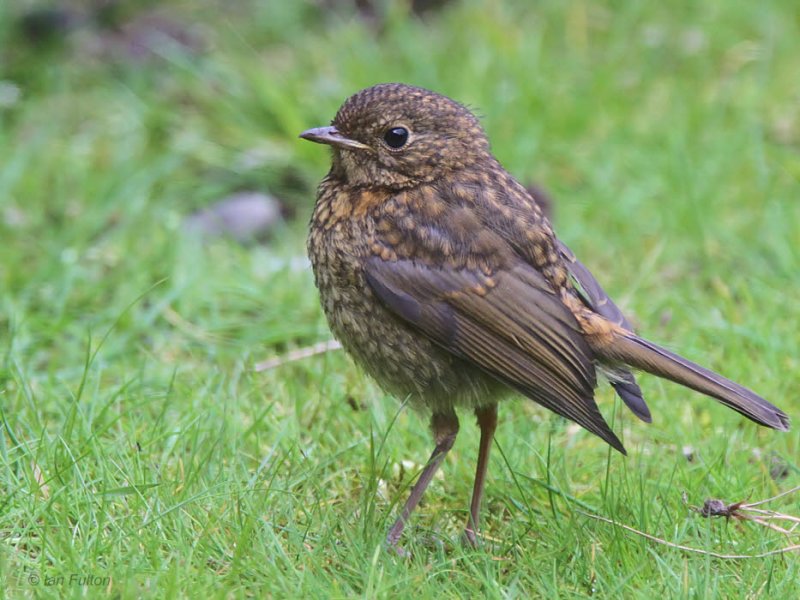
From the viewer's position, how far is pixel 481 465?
4.26 meters

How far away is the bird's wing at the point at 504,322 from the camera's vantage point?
398cm

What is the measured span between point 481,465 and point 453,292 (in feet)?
2.01

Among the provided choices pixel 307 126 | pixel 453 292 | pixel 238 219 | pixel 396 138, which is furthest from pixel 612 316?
pixel 307 126

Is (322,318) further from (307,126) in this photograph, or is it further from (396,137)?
(307,126)

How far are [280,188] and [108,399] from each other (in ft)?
8.45

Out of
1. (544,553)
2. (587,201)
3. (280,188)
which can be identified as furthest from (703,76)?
(544,553)

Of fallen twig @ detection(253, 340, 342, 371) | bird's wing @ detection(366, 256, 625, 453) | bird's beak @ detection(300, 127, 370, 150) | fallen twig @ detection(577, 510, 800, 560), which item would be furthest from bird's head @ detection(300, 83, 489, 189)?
fallen twig @ detection(577, 510, 800, 560)

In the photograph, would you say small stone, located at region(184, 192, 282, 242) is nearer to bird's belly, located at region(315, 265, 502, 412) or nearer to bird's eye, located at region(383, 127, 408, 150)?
bird's eye, located at region(383, 127, 408, 150)

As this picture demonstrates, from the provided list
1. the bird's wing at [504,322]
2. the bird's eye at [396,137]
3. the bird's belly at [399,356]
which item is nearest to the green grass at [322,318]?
the bird's belly at [399,356]

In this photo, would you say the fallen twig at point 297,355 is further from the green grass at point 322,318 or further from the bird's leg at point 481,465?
the bird's leg at point 481,465

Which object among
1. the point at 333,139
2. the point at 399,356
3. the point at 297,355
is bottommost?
the point at 297,355

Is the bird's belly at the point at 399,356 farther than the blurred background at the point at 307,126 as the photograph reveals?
No

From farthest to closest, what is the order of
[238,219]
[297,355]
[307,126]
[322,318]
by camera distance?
1. [307,126]
2. [238,219]
3. [322,318]
4. [297,355]

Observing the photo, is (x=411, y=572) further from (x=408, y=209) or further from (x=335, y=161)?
(x=335, y=161)
